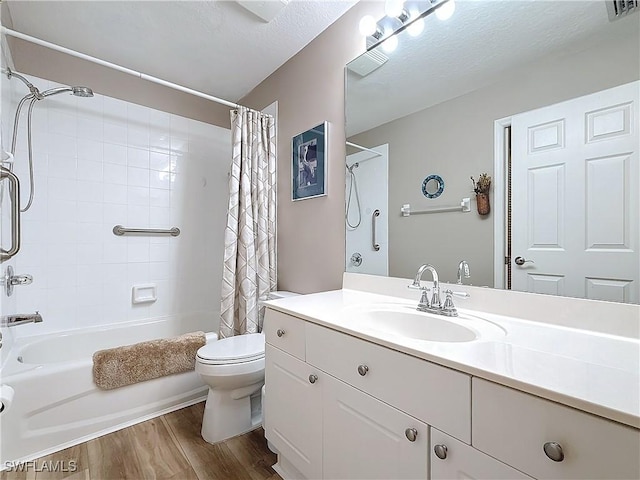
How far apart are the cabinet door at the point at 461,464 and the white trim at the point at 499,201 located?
630 millimetres

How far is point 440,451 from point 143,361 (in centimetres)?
170

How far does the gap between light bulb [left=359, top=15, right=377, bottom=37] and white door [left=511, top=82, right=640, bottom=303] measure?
863mm

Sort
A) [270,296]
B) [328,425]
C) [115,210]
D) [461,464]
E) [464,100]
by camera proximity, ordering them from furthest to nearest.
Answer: [115,210] < [270,296] < [464,100] < [328,425] < [461,464]

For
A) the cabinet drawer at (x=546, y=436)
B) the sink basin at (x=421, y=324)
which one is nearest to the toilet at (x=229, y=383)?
the sink basin at (x=421, y=324)

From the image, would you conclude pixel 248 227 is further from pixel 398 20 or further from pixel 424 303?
pixel 398 20

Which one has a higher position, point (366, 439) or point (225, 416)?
point (366, 439)

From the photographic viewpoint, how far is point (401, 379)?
0.80 metres

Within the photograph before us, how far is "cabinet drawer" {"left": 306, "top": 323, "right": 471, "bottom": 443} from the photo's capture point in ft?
2.24

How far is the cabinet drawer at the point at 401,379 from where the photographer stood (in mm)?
684

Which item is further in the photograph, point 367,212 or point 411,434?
point 367,212

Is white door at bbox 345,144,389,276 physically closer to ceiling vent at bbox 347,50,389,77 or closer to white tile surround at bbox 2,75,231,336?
ceiling vent at bbox 347,50,389,77

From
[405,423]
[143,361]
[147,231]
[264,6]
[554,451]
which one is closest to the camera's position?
[554,451]

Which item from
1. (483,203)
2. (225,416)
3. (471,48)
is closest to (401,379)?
(483,203)

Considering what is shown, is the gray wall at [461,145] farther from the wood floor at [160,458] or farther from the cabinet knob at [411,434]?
the wood floor at [160,458]
